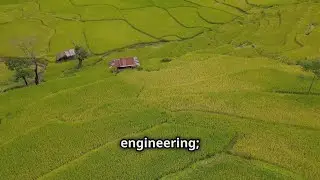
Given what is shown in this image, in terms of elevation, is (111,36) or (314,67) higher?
(314,67)

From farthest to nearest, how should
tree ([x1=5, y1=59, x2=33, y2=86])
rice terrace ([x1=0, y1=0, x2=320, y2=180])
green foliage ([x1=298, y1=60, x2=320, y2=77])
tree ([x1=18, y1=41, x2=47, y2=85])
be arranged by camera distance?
tree ([x1=18, y1=41, x2=47, y2=85])
tree ([x1=5, y1=59, x2=33, y2=86])
green foliage ([x1=298, y1=60, x2=320, y2=77])
rice terrace ([x1=0, y1=0, x2=320, y2=180])

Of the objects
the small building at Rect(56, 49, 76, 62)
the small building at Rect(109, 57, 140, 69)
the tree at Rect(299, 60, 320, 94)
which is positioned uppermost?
the tree at Rect(299, 60, 320, 94)

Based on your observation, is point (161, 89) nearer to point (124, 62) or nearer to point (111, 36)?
point (124, 62)

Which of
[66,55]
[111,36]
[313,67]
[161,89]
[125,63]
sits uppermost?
[313,67]

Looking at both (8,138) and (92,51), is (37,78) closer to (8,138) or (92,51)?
(92,51)

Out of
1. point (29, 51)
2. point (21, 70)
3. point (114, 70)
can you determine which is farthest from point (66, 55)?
point (114, 70)

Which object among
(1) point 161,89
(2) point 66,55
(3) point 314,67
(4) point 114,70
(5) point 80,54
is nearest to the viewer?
(3) point 314,67

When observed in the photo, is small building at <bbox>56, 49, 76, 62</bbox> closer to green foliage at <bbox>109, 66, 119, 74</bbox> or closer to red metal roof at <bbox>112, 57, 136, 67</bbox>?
red metal roof at <bbox>112, 57, 136, 67</bbox>

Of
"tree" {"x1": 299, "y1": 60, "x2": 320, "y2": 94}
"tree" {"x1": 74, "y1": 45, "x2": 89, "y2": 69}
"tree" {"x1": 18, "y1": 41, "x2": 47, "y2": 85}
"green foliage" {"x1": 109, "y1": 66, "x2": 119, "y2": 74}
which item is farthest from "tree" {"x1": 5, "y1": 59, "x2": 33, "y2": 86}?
"tree" {"x1": 299, "y1": 60, "x2": 320, "y2": 94}
